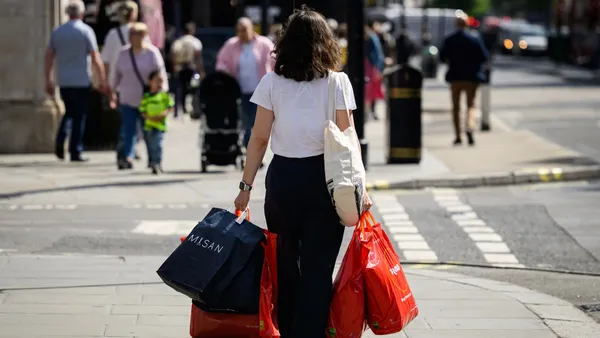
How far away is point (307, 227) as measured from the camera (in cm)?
620

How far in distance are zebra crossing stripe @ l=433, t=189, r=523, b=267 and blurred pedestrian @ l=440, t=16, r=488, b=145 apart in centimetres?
562

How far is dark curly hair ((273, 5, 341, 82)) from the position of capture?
20.1 feet

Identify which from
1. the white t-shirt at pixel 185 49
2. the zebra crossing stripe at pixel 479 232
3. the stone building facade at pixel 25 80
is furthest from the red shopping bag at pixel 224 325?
the white t-shirt at pixel 185 49

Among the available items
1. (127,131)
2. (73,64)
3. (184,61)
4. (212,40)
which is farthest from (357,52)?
(212,40)

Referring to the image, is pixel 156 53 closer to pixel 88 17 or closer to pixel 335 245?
pixel 88 17

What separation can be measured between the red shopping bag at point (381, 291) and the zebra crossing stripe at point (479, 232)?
3.82m

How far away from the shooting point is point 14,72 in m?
16.9

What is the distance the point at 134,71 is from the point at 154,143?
82 cm

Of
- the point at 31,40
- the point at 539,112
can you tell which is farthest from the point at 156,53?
the point at 539,112

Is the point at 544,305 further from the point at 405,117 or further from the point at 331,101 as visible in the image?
the point at 405,117

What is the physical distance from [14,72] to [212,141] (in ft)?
10.2

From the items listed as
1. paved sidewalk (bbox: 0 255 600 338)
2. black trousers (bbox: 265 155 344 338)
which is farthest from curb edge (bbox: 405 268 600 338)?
black trousers (bbox: 265 155 344 338)

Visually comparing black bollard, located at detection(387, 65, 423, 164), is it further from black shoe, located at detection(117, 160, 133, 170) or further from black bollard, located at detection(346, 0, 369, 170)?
black shoe, located at detection(117, 160, 133, 170)

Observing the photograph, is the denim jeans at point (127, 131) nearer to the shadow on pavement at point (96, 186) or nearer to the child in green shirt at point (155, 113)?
the child in green shirt at point (155, 113)
